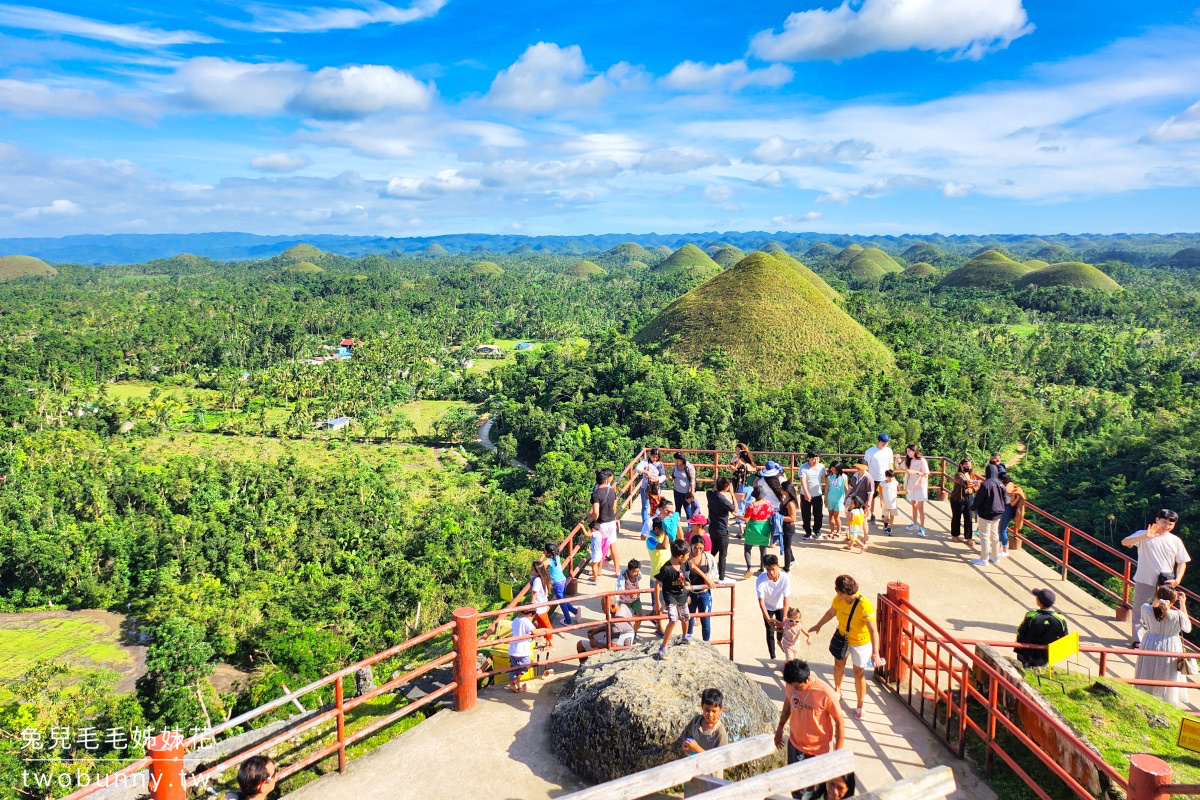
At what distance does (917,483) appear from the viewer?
11.4 meters

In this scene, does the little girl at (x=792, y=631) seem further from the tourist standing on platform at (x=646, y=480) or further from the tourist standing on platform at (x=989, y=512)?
the tourist standing on platform at (x=989, y=512)

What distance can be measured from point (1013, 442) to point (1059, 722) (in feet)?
154

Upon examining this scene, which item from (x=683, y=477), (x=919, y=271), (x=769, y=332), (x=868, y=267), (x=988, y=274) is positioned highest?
(x=868, y=267)

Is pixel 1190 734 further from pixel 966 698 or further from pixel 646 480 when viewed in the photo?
pixel 646 480

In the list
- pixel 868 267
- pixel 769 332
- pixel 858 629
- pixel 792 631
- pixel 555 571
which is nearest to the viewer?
pixel 858 629

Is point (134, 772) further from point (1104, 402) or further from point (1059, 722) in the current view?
point (1104, 402)

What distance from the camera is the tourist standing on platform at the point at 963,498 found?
10.8 metres

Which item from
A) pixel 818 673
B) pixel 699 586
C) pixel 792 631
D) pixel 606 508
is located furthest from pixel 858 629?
pixel 606 508

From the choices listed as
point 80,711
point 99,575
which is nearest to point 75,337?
point 99,575

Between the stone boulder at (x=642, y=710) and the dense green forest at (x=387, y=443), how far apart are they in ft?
63.8

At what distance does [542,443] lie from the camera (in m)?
45.2

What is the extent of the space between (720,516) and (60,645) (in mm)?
32841

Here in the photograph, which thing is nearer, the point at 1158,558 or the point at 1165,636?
the point at 1165,636

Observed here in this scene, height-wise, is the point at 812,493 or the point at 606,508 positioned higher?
the point at 606,508
